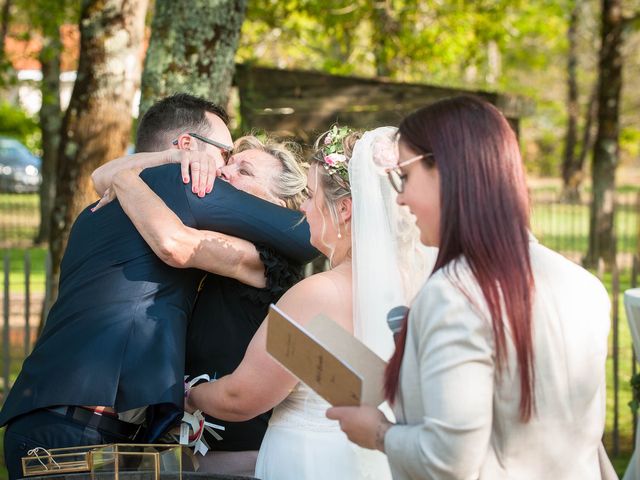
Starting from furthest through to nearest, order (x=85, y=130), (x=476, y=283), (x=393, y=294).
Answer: (x=85, y=130) → (x=393, y=294) → (x=476, y=283)

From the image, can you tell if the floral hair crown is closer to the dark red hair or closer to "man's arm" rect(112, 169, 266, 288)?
"man's arm" rect(112, 169, 266, 288)

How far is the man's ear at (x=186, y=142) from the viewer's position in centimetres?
360

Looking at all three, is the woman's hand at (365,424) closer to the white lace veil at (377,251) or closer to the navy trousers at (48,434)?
the white lace veil at (377,251)

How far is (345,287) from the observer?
3008 mm

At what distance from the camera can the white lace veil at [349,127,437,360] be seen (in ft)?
9.66

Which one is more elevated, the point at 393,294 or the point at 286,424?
the point at 393,294

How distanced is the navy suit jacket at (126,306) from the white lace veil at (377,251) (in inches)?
15.9

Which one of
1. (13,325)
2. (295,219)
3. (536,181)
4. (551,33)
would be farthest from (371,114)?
(536,181)

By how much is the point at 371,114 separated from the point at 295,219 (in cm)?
749

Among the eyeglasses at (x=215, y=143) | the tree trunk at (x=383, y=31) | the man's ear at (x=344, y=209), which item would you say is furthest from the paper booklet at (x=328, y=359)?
the tree trunk at (x=383, y=31)

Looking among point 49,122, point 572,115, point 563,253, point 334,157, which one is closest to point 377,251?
point 334,157

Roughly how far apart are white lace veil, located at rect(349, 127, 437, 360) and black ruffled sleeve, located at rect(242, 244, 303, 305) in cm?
43

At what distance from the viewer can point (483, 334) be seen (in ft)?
6.54

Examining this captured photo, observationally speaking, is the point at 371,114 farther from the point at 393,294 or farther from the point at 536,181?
the point at 536,181
